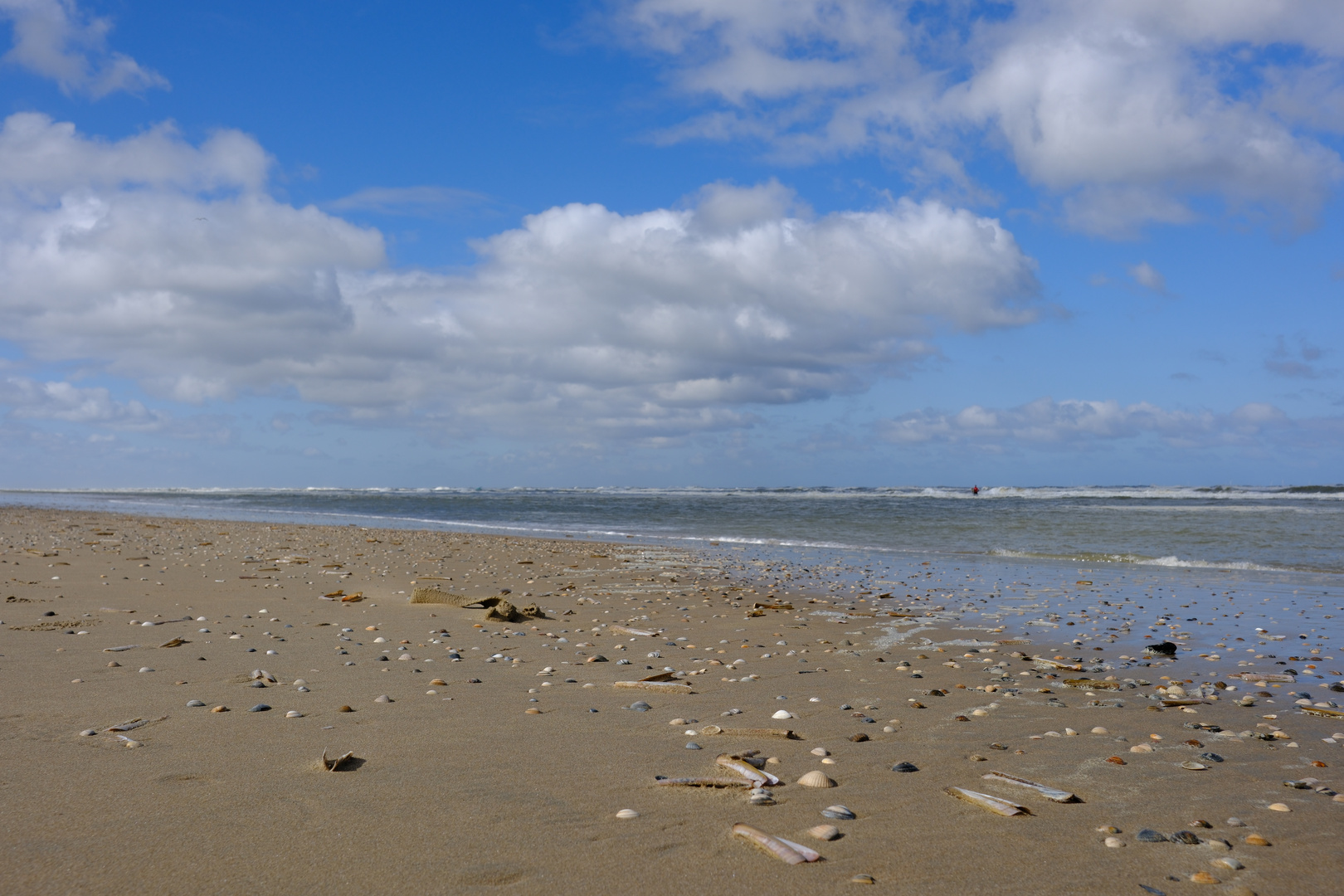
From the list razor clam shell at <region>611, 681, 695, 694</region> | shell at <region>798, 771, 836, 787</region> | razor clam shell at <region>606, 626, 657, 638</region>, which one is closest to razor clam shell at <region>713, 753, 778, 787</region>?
shell at <region>798, 771, 836, 787</region>

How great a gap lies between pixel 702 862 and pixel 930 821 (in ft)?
3.60

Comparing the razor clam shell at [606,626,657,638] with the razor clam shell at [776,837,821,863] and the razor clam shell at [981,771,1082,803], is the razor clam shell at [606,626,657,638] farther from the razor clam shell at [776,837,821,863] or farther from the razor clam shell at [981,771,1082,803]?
the razor clam shell at [776,837,821,863]

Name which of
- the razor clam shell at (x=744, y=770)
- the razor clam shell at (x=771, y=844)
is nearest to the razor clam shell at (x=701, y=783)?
the razor clam shell at (x=744, y=770)

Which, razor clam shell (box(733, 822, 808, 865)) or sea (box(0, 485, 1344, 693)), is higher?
razor clam shell (box(733, 822, 808, 865))

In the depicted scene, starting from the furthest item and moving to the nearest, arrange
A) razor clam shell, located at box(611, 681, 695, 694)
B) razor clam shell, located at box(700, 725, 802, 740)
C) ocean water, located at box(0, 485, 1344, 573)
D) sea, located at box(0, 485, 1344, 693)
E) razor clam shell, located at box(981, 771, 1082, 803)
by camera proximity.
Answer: ocean water, located at box(0, 485, 1344, 573)
sea, located at box(0, 485, 1344, 693)
razor clam shell, located at box(611, 681, 695, 694)
razor clam shell, located at box(700, 725, 802, 740)
razor clam shell, located at box(981, 771, 1082, 803)

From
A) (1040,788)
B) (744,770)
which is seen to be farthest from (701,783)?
(1040,788)

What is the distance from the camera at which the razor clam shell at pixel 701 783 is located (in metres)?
3.71

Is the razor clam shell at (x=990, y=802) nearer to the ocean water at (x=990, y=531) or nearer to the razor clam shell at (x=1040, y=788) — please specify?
the razor clam shell at (x=1040, y=788)

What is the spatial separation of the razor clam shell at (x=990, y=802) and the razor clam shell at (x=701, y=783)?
970mm

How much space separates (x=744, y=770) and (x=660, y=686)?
2.15m

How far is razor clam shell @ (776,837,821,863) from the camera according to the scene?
295 centimetres

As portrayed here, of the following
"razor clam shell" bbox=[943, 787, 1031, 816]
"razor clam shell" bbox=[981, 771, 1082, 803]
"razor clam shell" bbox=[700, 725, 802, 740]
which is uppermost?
"razor clam shell" bbox=[943, 787, 1031, 816]

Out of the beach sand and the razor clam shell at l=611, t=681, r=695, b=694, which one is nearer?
the beach sand

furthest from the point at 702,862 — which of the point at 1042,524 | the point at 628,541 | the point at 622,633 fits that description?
the point at 1042,524
